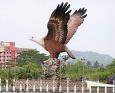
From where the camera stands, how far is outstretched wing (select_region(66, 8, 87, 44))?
101 ft

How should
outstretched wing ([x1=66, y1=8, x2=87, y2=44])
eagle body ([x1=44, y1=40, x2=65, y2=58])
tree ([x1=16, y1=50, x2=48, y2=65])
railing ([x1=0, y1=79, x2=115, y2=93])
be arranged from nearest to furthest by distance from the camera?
railing ([x1=0, y1=79, x2=115, y2=93]), eagle body ([x1=44, y1=40, x2=65, y2=58]), outstretched wing ([x1=66, y1=8, x2=87, y2=44]), tree ([x1=16, y1=50, x2=48, y2=65])

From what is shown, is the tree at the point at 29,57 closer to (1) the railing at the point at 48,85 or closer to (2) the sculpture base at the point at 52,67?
(2) the sculpture base at the point at 52,67

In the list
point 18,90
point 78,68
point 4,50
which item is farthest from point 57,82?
point 4,50

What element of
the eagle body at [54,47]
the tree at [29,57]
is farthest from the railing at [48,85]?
the tree at [29,57]

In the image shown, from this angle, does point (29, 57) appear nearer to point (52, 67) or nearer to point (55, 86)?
point (52, 67)

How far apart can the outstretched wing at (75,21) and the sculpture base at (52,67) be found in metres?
1.64

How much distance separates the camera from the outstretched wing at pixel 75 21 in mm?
30889

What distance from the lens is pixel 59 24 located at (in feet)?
94.8

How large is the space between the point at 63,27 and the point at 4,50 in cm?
6992

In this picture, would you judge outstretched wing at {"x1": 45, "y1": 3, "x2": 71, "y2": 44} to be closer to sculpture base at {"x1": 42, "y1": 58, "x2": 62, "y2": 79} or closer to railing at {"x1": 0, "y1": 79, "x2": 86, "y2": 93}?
sculpture base at {"x1": 42, "y1": 58, "x2": 62, "y2": 79}

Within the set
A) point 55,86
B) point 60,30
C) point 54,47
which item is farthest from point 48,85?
point 60,30

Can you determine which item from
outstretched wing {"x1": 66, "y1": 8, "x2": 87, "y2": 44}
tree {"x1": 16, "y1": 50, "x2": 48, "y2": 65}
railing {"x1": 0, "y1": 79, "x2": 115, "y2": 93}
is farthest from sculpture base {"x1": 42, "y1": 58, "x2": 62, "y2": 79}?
tree {"x1": 16, "y1": 50, "x2": 48, "y2": 65}

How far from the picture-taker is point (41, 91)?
89.1ft

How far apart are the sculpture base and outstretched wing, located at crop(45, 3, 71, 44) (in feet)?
3.69
